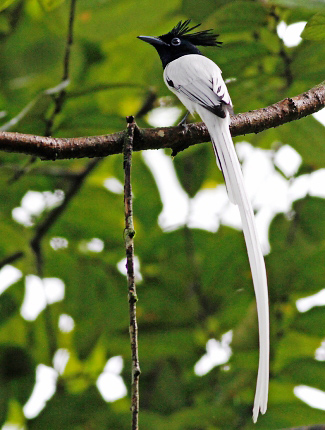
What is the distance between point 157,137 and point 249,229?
579mm

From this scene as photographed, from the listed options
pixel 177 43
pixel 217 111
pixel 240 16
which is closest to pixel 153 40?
pixel 177 43

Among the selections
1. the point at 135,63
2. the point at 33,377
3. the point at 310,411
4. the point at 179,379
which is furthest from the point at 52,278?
the point at 310,411

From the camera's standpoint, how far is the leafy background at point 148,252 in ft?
11.1

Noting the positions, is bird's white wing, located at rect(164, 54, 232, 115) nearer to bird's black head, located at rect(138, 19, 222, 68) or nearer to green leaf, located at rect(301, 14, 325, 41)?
bird's black head, located at rect(138, 19, 222, 68)

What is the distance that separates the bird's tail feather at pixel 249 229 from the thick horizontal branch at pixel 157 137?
101 mm

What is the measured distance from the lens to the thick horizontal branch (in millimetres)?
2195

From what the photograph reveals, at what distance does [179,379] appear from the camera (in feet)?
12.6

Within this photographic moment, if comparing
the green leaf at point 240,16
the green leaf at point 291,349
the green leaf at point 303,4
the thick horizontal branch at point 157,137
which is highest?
the green leaf at point 240,16

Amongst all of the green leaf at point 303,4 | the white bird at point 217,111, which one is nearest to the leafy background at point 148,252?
the white bird at point 217,111

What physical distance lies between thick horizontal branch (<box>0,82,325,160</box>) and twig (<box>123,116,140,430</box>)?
3.4 inches

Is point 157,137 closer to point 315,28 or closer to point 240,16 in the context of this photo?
point 315,28

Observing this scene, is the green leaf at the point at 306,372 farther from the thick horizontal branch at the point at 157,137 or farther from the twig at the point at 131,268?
the twig at the point at 131,268

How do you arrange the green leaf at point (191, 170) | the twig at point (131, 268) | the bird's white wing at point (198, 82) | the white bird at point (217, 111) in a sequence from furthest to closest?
the green leaf at point (191, 170) → the bird's white wing at point (198, 82) → the white bird at point (217, 111) → the twig at point (131, 268)

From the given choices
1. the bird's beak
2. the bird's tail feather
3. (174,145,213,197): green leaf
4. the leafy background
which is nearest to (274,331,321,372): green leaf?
the leafy background
